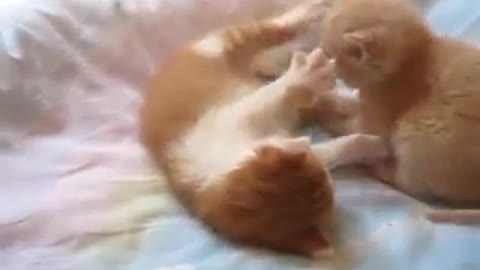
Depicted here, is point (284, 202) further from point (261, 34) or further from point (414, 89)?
point (261, 34)

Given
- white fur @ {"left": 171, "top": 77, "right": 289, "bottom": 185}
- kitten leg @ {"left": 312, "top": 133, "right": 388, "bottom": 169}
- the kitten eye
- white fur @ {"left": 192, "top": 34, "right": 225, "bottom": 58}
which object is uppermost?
white fur @ {"left": 192, "top": 34, "right": 225, "bottom": 58}

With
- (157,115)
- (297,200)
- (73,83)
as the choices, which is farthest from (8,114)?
(297,200)

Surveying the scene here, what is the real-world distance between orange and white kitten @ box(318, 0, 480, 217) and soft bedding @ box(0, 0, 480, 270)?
0.17 ft

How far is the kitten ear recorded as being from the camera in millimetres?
1190

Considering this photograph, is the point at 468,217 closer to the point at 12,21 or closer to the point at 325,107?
the point at 325,107

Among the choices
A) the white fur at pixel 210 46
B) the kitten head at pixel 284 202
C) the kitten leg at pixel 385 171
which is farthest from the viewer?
the white fur at pixel 210 46

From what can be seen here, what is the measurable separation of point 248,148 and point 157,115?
0.53 feet

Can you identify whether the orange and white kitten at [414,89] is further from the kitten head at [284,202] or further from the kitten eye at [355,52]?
the kitten head at [284,202]

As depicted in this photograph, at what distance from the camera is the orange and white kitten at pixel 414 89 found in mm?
1163

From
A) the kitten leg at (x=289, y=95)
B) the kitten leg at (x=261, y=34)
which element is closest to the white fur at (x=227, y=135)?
the kitten leg at (x=289, y=95)

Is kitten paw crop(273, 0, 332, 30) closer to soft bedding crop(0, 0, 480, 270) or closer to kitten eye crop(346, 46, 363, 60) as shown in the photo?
soft bedding crop(0, 0, 480, 270)

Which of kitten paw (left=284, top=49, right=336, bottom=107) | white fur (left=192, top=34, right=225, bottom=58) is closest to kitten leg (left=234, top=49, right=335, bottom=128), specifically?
kitten paw (left=284, top=49, right=336, bottom=107)

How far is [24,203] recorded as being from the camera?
122 cm

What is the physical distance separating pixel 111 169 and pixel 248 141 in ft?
0.64
